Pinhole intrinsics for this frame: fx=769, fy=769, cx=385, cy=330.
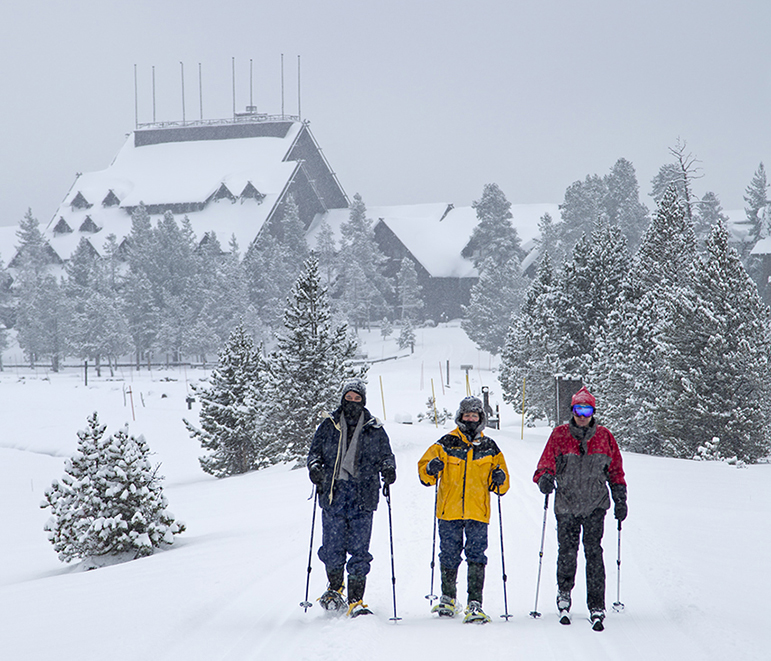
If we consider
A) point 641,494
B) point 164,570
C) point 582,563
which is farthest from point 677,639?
point 641,494

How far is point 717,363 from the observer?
20484 millimetres

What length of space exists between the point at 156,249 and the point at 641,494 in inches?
2483

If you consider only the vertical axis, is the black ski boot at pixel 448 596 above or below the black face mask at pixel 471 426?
below

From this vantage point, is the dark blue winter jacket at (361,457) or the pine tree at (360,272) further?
the pine tree at (360,272)

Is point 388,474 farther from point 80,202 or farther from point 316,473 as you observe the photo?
point 80,202

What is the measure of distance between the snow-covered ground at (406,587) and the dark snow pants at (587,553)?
0.89 ft

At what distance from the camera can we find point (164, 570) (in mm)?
8547

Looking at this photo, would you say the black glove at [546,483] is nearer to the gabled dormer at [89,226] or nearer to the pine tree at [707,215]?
the pine tree at [707,215]

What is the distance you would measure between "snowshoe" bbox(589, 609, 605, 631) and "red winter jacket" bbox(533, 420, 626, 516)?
2.41ft

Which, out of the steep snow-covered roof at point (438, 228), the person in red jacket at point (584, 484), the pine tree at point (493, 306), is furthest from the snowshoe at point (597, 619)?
the steep snow-covered roof at point (438, 228)

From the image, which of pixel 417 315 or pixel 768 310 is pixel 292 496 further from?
pixel 417 315

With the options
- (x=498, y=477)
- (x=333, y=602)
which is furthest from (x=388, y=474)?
(x=333, y=602)

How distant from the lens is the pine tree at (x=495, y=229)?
74000 millimetres

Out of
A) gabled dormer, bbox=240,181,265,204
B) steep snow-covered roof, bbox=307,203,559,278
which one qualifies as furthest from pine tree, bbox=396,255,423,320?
gabled dormer, bbox=240,181,265,204
